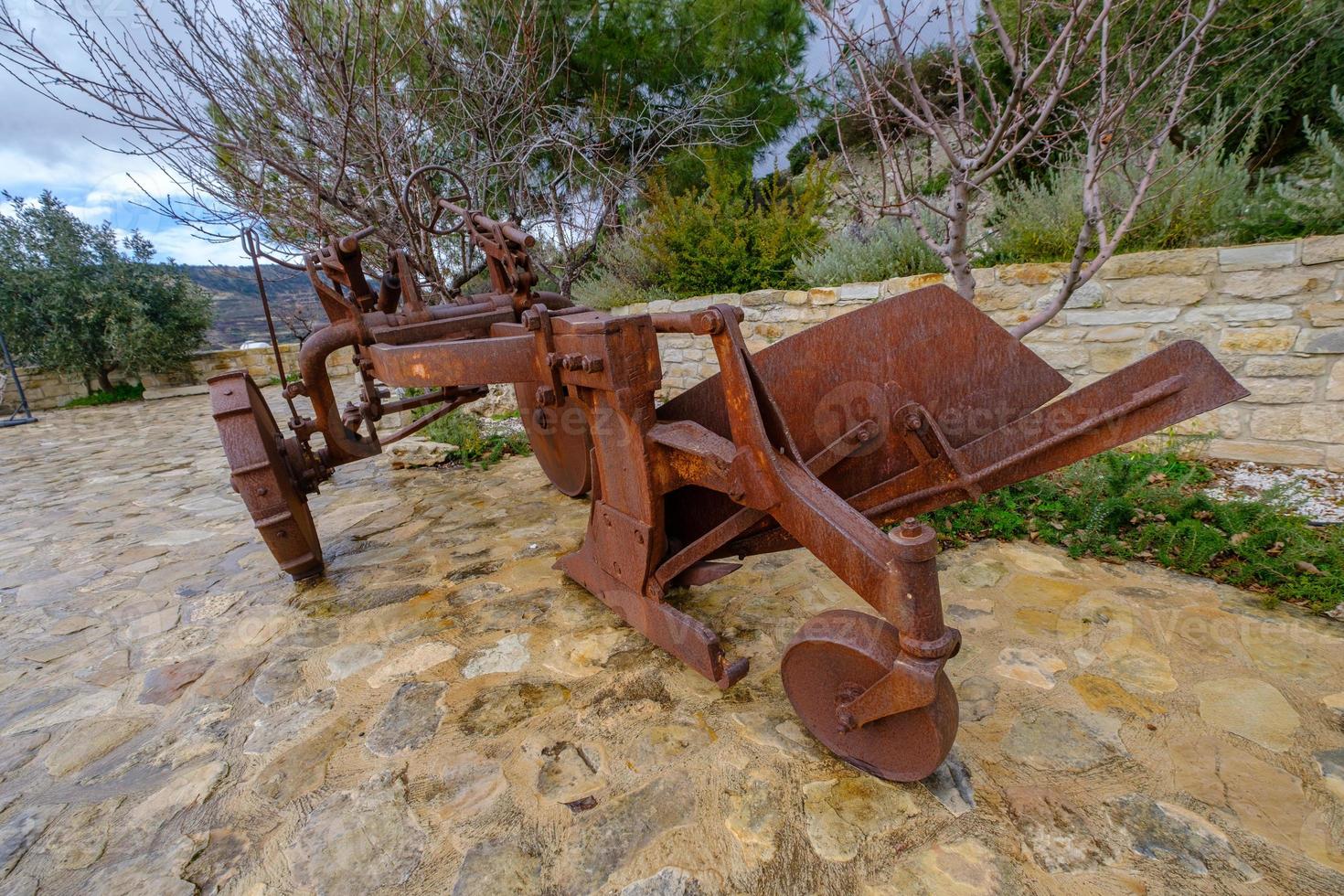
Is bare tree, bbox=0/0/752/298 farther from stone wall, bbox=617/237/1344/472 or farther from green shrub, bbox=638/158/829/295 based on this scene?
stone wall, bbox=617/237/1344/472

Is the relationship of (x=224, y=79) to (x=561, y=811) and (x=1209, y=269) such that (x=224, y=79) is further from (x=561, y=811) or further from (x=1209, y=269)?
(x=1209, y=269)

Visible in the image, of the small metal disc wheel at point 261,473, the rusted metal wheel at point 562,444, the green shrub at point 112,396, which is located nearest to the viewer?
the small metal disc wheel at point 261,473

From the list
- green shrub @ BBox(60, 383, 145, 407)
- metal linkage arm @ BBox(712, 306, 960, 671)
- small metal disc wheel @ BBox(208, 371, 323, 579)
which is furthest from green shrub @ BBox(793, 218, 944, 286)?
green shrub @ BBox(60, 383, 145, 407)

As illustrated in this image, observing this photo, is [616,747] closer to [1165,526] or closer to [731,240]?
[1165,526]

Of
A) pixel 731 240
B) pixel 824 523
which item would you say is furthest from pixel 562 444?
pixel 731 240

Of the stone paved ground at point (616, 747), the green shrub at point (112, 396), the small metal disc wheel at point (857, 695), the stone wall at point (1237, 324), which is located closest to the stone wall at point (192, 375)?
the green shrub at point (112, 396)

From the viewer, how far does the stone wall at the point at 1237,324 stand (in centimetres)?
308

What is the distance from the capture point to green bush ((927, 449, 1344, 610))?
7.22 feet

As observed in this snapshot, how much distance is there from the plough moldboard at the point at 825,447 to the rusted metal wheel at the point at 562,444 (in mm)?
719

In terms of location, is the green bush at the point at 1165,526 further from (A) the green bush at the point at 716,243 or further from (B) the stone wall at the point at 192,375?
(B) the stone wall at the point at 192,375

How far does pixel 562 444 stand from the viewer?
3.28 meters

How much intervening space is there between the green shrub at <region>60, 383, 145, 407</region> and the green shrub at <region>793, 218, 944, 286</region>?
39.2ft

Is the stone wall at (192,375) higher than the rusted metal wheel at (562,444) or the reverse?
higher

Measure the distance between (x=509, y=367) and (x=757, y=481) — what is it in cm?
96
